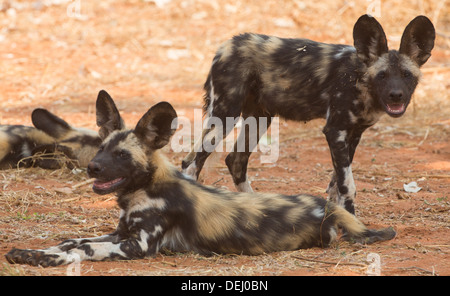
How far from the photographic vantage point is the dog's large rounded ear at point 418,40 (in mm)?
4262

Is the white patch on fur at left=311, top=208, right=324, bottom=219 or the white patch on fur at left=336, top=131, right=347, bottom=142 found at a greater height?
the white patch on fur at left=336, top=131, right=347, bottom=142

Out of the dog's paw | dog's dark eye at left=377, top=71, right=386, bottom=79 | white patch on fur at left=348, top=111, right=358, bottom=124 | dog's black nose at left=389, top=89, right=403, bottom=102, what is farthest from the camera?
white patch on fur at left=348, top=111, right=358, bottom=124

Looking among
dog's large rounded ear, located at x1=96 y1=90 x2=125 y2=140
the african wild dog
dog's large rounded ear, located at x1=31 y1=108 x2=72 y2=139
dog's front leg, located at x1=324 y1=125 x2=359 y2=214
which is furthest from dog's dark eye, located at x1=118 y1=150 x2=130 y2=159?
dog's large rounded ear, located at x1=31 y1=108 x2=72 y2=139

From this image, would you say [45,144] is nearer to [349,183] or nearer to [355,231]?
[349,183]

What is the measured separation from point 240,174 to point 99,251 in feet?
6.69

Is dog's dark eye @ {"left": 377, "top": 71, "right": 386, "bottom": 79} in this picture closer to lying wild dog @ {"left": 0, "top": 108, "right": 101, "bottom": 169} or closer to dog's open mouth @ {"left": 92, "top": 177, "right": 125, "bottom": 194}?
dog's open mouth @ {"left": 92, "top": 177, "right": 125, "bottom": 194}

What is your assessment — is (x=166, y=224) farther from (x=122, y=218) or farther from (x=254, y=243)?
(x=254, y=243)

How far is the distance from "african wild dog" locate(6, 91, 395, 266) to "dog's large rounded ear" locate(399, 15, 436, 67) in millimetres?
1369

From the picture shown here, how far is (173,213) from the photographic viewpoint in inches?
131

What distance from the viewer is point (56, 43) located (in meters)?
10.4

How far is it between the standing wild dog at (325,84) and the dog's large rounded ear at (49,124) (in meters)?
1.52

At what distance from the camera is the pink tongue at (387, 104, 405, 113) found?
421cm

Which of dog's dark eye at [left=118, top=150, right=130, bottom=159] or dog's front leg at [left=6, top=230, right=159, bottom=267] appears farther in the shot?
dog's dark eye at [left=118, top=150, right=130, bottom=159]
